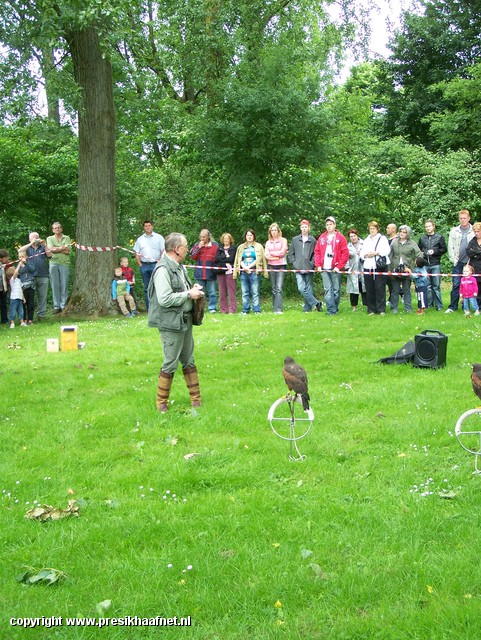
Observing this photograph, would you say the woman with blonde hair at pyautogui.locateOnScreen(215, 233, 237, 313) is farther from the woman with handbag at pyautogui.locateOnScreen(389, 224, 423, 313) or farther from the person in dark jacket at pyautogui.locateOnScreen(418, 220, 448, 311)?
the person in dark jacket at pyautogui.locateOnScreen(418, 220, 448, 311)

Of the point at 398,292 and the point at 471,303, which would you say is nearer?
the point at 471,303

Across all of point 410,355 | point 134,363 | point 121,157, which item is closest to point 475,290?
point 410,355

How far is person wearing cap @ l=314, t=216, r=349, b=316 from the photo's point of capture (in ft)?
48.7

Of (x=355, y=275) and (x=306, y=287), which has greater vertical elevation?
(x=355, y=275)

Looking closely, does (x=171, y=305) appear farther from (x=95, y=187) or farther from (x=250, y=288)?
(x=95, y=187)

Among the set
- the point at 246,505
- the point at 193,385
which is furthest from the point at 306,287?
the point at 246,505

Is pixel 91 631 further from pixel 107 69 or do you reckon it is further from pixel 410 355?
pixel 107 69

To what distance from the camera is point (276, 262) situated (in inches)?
623

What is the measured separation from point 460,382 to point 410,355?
121 centimetres

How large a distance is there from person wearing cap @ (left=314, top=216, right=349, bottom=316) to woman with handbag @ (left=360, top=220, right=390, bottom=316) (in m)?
0.52

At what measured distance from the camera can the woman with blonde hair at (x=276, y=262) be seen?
15703mm

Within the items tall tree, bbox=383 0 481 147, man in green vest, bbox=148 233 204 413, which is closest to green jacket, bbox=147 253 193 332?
man in green vest, bbox=148 233 204 413

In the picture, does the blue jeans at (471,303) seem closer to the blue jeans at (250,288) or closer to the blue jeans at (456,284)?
the blue jeans at (456,284)

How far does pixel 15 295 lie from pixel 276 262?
604 centimetres
